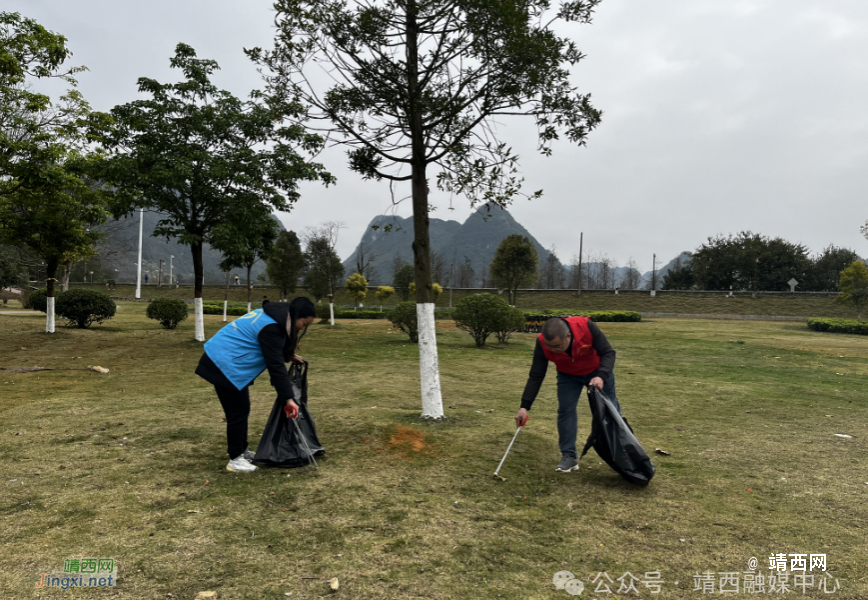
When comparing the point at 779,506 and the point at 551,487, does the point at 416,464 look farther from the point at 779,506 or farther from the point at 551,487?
the point at 779,506

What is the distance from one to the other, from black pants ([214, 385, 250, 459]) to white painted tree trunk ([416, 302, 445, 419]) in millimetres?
2442

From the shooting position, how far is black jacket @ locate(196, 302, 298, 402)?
13.7 ft

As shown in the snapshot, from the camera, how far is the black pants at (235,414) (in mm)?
4305

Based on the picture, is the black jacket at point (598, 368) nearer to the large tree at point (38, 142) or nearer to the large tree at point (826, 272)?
the large tree at point (38, 142)

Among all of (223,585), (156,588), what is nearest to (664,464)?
(223,585)

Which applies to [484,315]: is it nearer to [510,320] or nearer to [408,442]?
[510,320]

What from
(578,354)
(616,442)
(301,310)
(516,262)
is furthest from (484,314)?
(516,262)

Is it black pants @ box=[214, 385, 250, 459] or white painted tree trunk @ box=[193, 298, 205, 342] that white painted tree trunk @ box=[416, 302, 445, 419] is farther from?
white painted tree trunk @ box=[193, 298, 205, 342]

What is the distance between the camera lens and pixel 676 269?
6719cm

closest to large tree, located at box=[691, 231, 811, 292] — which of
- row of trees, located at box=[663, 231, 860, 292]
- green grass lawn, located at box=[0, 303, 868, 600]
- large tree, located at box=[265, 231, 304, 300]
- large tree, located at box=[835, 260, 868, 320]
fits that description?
row of trees, located at box=[663, 231, 860, 292]

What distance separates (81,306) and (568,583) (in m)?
20.5

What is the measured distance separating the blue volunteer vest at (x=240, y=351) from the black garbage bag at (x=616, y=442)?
111 inches

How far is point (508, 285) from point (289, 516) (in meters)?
40.1

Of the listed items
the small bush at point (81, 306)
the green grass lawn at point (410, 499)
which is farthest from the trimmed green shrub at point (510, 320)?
the small bush at point (81, 306)
